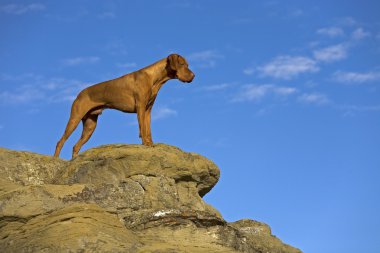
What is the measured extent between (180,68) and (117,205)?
18.0 feet

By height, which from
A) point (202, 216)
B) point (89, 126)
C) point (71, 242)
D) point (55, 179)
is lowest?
point (71, 242)

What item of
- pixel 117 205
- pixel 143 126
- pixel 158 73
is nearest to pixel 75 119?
pixel 143 126

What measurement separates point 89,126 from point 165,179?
4271 mm

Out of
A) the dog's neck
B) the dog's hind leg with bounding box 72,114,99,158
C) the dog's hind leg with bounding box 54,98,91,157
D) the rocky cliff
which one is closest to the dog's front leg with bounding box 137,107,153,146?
the rocky cliff

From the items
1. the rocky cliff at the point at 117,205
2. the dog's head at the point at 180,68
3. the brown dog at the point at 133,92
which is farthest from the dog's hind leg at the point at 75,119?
the dog's head at the point at 180,68

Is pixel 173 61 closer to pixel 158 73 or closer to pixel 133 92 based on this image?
pixel 158 73

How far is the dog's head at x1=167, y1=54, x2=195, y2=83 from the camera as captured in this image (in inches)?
794

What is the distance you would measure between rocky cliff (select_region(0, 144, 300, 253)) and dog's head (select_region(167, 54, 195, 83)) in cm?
238

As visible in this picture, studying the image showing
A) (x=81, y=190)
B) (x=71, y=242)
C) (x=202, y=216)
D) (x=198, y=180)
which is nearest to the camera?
(x=71, y=242)

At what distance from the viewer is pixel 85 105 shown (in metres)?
20.8

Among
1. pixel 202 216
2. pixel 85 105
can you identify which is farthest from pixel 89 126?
pixel 202 216

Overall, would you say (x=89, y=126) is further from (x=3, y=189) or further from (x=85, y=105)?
(x=3, y=189)

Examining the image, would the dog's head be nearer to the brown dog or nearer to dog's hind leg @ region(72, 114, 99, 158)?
the brown dog

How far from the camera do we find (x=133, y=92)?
65.9 feet
